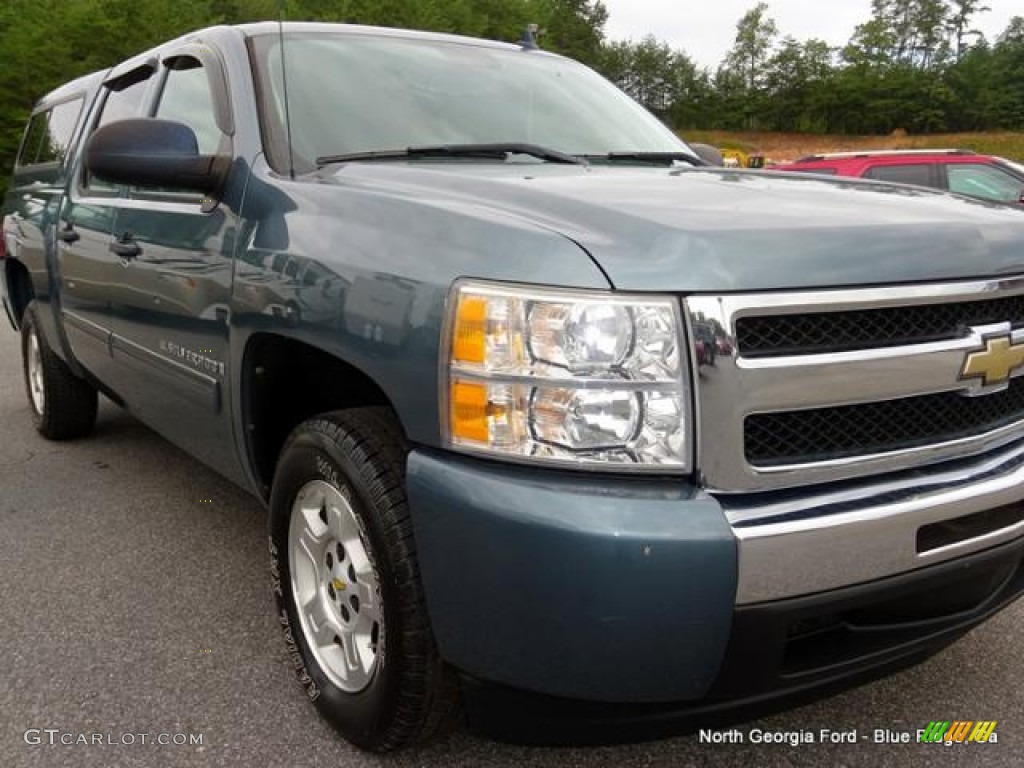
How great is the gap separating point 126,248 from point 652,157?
70.7 inches

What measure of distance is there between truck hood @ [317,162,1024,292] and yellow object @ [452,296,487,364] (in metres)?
0.21

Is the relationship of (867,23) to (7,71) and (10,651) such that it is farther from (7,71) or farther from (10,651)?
(10,651)

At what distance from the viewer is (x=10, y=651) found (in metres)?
2.53

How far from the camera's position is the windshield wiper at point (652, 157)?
2.81m

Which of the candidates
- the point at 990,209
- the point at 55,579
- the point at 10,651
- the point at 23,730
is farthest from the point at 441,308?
the point at 55,579

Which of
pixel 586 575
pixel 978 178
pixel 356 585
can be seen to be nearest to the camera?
pixel 586 575

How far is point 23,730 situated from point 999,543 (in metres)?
2.27

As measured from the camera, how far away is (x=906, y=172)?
10.4 metres

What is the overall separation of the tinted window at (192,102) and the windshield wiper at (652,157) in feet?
3.84

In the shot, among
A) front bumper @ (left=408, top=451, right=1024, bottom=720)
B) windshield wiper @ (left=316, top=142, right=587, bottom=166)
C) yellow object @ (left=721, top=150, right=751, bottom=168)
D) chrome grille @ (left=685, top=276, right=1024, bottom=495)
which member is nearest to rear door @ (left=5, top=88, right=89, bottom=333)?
windshield wiper @ (left=316, top=142, right=587, bottom=166)

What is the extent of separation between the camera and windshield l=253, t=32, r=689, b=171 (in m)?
2.50

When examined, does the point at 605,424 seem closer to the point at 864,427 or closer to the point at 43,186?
the point at 864,427

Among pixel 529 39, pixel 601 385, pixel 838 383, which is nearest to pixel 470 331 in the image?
pixel 601 385

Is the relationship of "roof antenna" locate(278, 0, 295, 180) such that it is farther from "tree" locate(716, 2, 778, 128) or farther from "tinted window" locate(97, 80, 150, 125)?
"tree" locate(716, 2, 778, 128)
